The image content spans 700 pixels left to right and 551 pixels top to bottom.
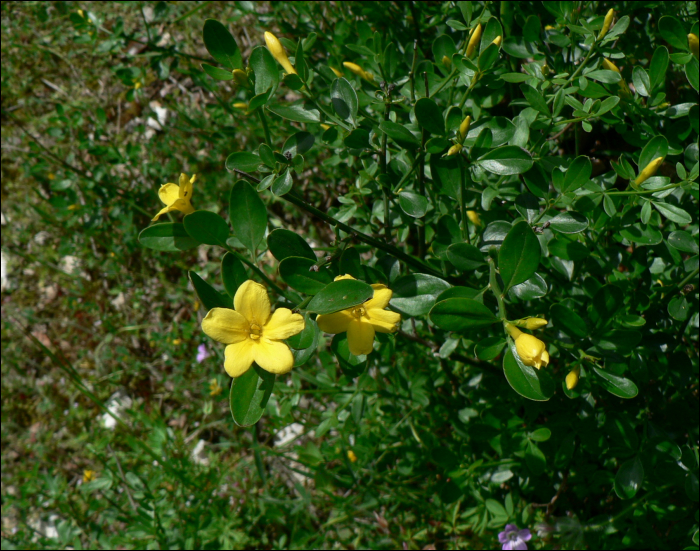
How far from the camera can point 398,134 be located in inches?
49.9

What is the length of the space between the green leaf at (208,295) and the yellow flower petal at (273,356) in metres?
0.13

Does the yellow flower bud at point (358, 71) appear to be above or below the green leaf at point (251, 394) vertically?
above

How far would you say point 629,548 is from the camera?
197 centimetres

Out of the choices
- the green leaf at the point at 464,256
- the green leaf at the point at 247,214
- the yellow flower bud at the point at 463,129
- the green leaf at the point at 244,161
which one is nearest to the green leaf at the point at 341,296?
the green leaf at the point at 247,214

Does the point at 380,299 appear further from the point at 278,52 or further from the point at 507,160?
the point at 278,52

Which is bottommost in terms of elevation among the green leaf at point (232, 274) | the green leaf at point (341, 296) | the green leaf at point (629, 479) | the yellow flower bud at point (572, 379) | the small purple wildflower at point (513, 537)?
the small purple wildflower at point (513, 537)

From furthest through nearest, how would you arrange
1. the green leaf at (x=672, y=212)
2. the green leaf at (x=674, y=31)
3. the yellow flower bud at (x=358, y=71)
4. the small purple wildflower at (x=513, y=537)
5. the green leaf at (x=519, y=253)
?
the small purple wildflower at (x=513, y=537)
the yellow flower bud at (x=358, y=71)
the green leaf at (x=674, y=31)
the green leaf at (x=672, y=212)
the green leaf at (x=519, y=253)

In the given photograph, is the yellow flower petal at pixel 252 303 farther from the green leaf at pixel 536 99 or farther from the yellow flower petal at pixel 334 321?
the green leaf at pixel 536 99

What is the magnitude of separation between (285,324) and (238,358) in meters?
0.11

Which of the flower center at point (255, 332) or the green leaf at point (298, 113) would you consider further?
the green leaf at point (298, 113)

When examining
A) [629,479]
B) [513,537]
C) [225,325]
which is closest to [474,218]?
[629,479]

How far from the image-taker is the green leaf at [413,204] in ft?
4.36

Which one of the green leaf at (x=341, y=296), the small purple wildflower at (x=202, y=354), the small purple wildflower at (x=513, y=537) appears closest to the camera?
the green leaf at (x=341, y=296)

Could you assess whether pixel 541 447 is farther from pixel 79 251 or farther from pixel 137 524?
pixel 79 251
